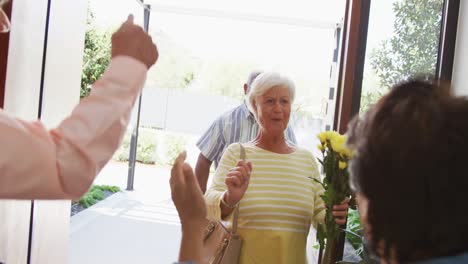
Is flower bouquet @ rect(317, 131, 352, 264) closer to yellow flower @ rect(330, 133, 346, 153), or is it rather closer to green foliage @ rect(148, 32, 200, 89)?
yellow flower @ rect(330, 133, 346, 153)

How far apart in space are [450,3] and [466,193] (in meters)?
1.99

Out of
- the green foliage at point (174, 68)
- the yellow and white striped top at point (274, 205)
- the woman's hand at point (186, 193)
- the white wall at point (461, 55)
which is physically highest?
the green foliage at point (174, 68)

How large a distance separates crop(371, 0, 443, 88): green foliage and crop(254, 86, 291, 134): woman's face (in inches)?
30.2

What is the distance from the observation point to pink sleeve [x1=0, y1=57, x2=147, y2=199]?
0.86 meters

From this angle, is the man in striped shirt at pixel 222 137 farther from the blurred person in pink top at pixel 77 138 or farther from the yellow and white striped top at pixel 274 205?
the blurred person in pink top at pixel 77 138

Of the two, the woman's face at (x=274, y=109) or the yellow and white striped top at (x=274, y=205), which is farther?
the woman's face at (x=274, y=109)

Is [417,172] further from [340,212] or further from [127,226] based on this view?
[127,226]

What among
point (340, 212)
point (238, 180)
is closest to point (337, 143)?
point (340, 212)

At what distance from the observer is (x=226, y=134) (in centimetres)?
293

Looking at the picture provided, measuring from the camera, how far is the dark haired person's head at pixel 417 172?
0.68 m

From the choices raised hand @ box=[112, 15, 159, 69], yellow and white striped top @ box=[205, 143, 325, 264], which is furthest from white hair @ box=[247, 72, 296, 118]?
raised hand @ box=[112, 15, 159, 69]

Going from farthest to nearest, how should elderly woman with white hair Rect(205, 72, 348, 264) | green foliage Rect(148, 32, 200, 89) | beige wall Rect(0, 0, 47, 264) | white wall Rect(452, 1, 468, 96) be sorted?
green foliage Rect(148, 32, 200, 89) < white wall Rect(452, 1, 468, 96) < beige wall Rect(0, 0, 47, 264) < elderly woman with white hair Rect(205, 72, 348, 264)

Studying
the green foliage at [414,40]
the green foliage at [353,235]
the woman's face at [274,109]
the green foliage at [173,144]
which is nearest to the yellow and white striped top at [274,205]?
the woman's face at [274,109]

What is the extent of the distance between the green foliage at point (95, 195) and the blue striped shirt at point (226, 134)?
436 cm
